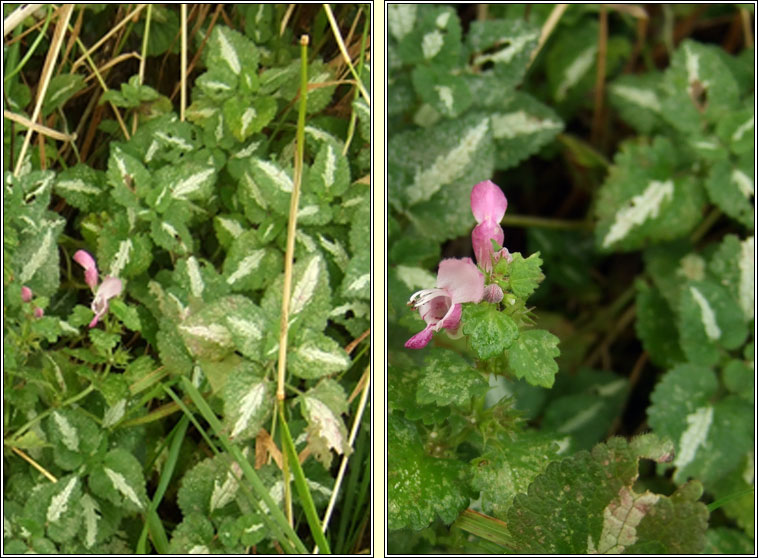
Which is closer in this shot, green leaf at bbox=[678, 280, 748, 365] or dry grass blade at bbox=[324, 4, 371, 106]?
dry grass blade at bbox=[324, 4, 371, 106]

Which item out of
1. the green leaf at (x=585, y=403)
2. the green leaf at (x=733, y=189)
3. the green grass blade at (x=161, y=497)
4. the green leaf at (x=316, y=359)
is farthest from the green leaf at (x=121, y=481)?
the green leaf at (x=733, y=189)

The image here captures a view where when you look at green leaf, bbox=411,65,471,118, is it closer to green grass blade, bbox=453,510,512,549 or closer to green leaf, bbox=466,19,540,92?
green leaf, bbox=466,19,540,92

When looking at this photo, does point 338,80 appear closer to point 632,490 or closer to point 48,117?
point 48,117

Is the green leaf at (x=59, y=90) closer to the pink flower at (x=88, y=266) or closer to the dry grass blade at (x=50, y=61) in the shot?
the dry grass blade at (x=50, y=61)

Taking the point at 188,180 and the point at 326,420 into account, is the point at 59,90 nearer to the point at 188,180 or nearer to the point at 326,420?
Answer: the point at 188,180

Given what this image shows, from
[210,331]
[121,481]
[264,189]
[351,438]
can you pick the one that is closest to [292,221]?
[264,189]

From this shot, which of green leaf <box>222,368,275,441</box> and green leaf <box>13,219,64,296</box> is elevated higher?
green leaf <box>13,219,64,296</box>

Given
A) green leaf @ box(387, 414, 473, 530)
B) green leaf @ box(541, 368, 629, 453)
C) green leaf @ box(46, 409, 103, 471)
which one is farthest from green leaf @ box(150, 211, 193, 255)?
green leaf @ box(541, 368, 629, 453)
